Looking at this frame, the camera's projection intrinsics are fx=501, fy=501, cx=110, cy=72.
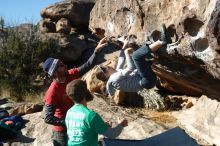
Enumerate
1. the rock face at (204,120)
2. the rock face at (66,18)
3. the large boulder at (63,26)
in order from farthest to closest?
the rock face at (66,18) → the large boulder at (63,26) → the rock face at (204,120)

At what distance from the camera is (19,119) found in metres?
11.0

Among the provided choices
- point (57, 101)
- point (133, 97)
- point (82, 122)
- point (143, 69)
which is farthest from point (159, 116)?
point (82, 122)

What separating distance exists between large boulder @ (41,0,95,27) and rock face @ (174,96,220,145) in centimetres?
1029

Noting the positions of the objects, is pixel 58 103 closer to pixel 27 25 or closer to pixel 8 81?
pixel 8 81

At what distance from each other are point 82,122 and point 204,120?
5.51 metres

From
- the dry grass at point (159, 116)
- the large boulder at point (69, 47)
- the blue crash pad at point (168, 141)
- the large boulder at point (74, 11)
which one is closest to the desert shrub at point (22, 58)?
the large boulder at point (69, 47)

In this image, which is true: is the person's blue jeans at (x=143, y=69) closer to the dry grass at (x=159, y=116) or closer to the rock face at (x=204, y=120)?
the rock face at (x=204, y=120)

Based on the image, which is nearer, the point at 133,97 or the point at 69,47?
the point at 133,97

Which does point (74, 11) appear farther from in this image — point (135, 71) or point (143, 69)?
point (143, 69)

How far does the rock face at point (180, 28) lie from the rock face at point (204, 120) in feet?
5.42

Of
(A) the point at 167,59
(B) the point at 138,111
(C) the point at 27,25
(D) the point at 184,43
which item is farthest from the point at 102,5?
(C) the point at 27,25

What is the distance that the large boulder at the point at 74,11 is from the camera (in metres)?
20.7

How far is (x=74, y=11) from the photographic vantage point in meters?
20.7

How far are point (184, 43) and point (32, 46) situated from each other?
38.2ft
